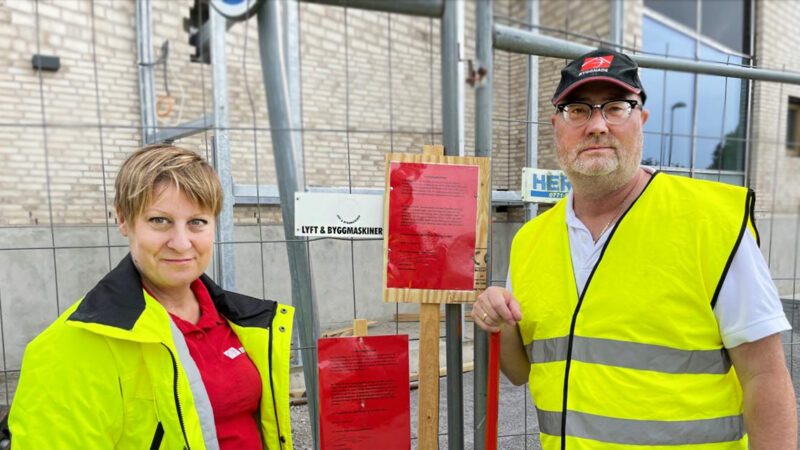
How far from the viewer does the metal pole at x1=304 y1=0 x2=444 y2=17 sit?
1524 mm

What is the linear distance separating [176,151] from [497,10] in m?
9.50

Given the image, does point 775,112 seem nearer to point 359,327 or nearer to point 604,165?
point 604,165

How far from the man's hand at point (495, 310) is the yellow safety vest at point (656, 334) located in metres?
0.14

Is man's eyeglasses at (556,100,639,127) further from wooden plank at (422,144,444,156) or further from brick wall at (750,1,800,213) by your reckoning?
brick wall at (750,1,800,213)

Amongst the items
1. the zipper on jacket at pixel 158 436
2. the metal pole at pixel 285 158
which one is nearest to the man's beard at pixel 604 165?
the metal pole at pixel 285 158

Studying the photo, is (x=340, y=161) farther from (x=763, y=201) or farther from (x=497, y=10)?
(x=763, y=201)

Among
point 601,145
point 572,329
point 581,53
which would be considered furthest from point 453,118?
point 572,329

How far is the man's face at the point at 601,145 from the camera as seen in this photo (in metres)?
1.40

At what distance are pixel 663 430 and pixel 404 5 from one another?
1446 millimetres

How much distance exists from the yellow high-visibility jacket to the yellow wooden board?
65cm

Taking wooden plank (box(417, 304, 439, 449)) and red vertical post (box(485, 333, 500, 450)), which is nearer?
red vertical post (box(485, 333, 500, 450))

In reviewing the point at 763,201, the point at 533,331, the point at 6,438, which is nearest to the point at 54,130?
the point at 6,438

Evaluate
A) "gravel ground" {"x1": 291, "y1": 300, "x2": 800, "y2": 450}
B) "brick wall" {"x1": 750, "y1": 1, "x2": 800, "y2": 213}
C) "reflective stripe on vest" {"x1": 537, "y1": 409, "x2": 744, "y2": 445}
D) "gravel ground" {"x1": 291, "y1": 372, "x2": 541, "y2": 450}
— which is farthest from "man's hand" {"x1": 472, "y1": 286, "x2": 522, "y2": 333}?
"brick wall" {"x1": 750, "y1": 1, "x2": 800, "y2": 213}

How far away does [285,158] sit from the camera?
179 cm
